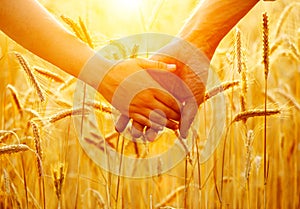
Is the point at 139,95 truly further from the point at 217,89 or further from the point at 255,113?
the point at 255,113

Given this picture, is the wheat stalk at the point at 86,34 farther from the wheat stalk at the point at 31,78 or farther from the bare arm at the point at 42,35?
the wheat stalk at the point at 31,78

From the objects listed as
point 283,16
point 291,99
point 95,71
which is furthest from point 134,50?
point 283,16

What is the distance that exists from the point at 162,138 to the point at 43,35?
2.71ft

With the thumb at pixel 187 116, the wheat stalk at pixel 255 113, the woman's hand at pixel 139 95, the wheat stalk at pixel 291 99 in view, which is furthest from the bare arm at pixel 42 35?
the wheat stalk at pixel 291 99

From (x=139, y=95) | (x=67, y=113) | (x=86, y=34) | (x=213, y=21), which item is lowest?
(x=67, y=113)

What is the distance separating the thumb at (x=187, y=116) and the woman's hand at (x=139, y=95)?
0.10ft

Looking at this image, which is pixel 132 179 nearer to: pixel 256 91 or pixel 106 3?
pixel 256 91

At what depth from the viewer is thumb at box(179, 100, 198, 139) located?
6.14 ft

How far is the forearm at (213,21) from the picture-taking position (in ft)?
6.73

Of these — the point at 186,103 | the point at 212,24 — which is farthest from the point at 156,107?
the point at 212,24

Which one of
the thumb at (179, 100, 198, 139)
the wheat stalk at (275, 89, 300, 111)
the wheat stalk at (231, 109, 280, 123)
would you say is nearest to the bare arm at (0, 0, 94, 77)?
the thumb at (179, 100, 198, 139)

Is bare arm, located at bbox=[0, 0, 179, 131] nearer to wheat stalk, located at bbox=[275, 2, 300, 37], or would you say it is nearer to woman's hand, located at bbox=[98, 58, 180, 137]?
woman's hand, located at bbox=[98, 58, 180, 137]

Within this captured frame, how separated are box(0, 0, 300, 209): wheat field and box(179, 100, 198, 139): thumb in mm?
37

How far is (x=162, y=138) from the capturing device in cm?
248
